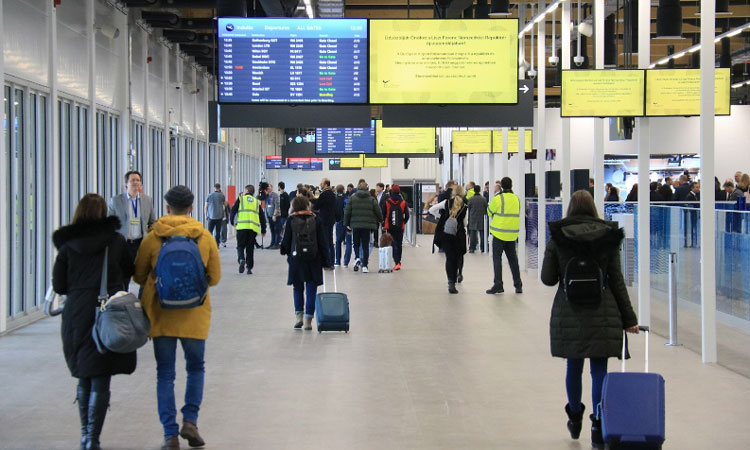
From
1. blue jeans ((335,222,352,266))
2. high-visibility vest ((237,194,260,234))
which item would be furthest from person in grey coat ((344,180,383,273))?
high-visibility vest ((237,194,260,234))

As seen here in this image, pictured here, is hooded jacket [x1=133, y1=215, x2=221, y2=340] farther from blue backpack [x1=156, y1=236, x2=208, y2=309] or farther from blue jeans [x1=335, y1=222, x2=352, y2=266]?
blue jeans [x1=335, y1=222, x2=352, y2=266]

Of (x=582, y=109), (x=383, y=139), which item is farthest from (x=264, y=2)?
(x=383, y=139)

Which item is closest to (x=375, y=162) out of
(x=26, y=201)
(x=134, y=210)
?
(x=26, y=201)

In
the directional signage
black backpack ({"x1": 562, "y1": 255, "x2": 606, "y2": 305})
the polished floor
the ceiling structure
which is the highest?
the ceiling structure

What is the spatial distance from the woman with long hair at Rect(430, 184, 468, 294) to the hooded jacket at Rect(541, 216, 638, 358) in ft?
26.9

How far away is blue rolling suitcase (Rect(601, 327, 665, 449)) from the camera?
519 cm

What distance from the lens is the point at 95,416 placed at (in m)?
5.43

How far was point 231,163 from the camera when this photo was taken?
32.0 metres

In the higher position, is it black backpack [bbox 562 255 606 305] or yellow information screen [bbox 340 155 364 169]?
yellow information screen [bbox 340 155 364 169]

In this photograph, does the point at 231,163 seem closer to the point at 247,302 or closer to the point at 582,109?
the point at 247,302

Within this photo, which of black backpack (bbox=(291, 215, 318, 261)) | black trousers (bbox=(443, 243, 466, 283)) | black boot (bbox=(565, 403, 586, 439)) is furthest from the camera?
black trousers (bbox=(443, 243, 466, 283))

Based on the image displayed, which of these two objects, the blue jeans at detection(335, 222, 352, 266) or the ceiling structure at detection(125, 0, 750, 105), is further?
the blue jeans at detection(335, 222, 352, 266)

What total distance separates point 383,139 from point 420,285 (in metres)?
9.32

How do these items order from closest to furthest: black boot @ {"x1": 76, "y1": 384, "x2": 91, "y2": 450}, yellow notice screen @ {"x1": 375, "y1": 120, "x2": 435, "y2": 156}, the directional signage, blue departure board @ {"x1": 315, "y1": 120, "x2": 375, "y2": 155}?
black boot @ {"x1": 76, "y1": 384, "x2": 91, "y2": 450} < the directional signage < yellow notice screen @ {"x1": 375, "y1": 120, "x2": 435, "y2": 156} < blue departure board @ {"x1": 315, "y1": 120, "x2": 375, "y2": 155}
